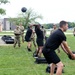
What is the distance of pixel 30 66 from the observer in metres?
12.4

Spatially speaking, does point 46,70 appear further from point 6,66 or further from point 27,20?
point 27,20

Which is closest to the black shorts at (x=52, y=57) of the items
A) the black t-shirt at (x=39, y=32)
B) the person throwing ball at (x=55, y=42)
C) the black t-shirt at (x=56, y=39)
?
the person throwing ball at (x=55, y=42)

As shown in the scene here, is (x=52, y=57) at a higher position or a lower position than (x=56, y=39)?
lower

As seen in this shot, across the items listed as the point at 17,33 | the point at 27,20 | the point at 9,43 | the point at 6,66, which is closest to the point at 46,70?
the point at 6,66

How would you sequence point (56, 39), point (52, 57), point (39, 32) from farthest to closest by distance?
point (39, 32)
point (52, 57)
point (56, 39)

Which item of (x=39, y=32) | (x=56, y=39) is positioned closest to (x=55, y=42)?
(x=56, y=39)

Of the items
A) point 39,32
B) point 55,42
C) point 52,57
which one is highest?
point 55,42

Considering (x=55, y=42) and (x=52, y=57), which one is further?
(x=52, y=57)

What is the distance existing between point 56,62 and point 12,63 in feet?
17.2

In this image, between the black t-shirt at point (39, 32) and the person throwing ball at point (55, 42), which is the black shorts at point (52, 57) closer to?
the person throwing ball at point (55, 42)

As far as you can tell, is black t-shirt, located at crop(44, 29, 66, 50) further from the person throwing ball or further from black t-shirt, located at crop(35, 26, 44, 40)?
black t-shirt, located at crop(35, 26, 44, 40)

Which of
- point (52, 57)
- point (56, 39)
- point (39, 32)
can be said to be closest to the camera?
point (56, 39)

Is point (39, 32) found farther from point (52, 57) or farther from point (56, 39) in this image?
point (56, 39)

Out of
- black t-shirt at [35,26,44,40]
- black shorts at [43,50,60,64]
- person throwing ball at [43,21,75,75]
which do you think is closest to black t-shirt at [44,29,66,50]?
person throwing ball at [43,21,75,75]
